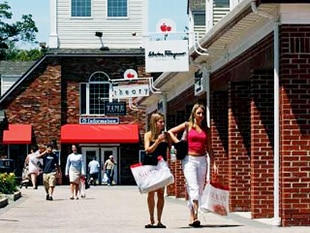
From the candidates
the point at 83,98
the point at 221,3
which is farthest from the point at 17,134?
the point at 221,3

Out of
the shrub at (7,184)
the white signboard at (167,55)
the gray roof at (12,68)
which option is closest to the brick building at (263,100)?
the white signboard at (167,55)

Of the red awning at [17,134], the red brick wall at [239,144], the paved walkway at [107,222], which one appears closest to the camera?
the paved walkway at [107,222]

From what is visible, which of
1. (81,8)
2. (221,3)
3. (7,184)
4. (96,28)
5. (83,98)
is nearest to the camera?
(221,3)

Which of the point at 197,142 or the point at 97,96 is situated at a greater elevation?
the point at 97,96

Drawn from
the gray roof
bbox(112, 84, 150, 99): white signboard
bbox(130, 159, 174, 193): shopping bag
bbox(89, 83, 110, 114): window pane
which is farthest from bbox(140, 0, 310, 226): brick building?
the gray roof

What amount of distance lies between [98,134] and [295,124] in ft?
128

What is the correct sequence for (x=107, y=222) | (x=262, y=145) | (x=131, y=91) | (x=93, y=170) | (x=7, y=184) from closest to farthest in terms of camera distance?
(x=107, y=222) → (x=262, y=145) → (x=7, y=184) → (x=131, y=91) → (x=93, y=170)

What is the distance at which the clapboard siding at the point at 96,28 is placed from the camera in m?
54.8

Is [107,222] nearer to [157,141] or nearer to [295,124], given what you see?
[157,141]

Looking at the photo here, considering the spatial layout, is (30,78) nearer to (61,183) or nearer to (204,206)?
(61,183)

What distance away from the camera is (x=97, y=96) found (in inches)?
2189

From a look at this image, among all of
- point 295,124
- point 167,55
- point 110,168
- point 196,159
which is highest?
Result: point 167,55

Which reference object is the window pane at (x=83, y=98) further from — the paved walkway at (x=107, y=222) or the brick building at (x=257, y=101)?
the paved walkway at (x=107, y=222)

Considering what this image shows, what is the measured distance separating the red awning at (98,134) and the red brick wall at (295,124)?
3825 centimetres
